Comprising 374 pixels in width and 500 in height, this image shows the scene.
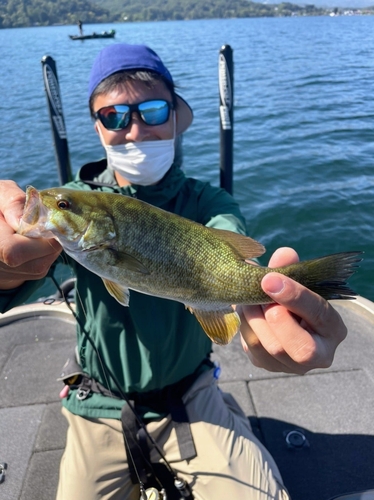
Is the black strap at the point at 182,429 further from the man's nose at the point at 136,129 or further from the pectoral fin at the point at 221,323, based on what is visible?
the man's nose at the point at 136,129

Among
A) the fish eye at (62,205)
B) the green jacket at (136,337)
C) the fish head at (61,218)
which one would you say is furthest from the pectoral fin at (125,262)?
the green jacket at (136,337)

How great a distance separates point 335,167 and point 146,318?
35.1ft

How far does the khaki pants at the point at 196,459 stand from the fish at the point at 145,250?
137 centimetres

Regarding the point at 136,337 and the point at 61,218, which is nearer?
the point at 61,218

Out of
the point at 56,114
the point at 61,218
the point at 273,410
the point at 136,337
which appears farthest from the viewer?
the point at 56,114

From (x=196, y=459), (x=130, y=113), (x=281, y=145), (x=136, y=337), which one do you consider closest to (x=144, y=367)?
(x=136, y=337)

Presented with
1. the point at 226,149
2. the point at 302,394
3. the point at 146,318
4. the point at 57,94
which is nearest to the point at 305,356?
the point at 146,318

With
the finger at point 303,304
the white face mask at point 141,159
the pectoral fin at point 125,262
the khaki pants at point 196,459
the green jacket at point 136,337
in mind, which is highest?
the white face mask at point 141,159

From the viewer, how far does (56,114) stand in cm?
650

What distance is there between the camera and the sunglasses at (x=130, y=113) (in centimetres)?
335

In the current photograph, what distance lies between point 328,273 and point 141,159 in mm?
1967

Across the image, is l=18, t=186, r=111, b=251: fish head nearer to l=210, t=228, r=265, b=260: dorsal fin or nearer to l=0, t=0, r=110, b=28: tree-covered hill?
l=210, t=228, r=265, b=260: dorsal fin

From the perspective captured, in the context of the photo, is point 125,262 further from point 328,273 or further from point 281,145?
point 281,145

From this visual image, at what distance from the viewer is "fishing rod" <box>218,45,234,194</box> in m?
6.00
